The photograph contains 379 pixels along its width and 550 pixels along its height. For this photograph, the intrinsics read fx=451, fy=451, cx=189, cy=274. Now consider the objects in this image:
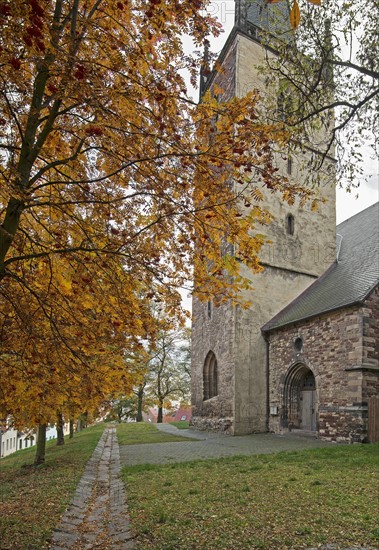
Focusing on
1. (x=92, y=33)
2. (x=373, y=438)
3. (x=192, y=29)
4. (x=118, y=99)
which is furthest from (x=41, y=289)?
Result: (x=373, y=438)

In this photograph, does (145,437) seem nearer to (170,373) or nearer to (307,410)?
(307,410)

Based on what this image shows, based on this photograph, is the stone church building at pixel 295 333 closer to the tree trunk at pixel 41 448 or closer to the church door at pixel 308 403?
the church door at pixel 308 403

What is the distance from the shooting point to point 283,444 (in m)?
13.3

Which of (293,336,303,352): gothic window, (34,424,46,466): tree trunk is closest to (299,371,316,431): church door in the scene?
(293,336,303,352): gothic window

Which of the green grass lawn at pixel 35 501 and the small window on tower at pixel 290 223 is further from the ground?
the small window on tower at pixel 290 223

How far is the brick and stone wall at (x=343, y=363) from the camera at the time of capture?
1305 cm

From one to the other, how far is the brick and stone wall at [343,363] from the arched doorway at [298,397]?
0.64m

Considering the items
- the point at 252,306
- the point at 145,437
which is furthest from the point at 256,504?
the point at 252,306

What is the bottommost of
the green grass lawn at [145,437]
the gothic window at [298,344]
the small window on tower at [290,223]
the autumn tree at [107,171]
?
the green grass lawn at [145,437]

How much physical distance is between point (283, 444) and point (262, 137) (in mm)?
11322

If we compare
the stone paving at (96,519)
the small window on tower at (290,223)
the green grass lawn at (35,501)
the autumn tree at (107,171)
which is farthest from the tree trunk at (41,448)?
the small window on tower at (290,223)

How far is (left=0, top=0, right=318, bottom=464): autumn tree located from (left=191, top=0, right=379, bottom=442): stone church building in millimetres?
7685

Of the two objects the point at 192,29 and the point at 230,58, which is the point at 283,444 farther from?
the point at 230,58

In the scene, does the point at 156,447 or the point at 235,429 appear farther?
the point at 235,429
